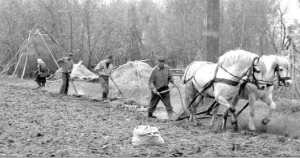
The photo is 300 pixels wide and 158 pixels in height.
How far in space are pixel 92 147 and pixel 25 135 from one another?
1.66 m

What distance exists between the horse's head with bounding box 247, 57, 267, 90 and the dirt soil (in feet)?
3.39

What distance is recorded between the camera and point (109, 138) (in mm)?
6941

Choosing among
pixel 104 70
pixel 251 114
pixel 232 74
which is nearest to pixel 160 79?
pixel 232 74

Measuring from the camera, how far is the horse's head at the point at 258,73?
313 inches

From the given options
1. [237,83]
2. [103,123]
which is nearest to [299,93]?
[237,83]

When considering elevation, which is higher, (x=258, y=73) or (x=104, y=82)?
(x=258, y=73)

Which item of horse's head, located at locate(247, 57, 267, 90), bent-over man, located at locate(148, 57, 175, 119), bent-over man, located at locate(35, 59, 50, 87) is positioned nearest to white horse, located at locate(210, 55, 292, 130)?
horse's head, located at locate(247, 57, 267, 90)

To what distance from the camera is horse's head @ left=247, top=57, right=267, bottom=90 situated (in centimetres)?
794

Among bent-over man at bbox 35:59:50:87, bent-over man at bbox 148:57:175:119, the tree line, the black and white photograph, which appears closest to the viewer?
the black and white photograph

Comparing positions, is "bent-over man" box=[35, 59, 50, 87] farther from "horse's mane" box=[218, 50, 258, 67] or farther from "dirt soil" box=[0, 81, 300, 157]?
"horse's mane" box=[218, 50, 258, 67]

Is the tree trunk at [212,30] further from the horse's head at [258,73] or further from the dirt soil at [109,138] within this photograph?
the horse's head at [258,73]

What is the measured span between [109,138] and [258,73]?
339cm

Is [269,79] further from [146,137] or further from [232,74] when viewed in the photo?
[146,137]

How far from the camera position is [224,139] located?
713 centimetres
